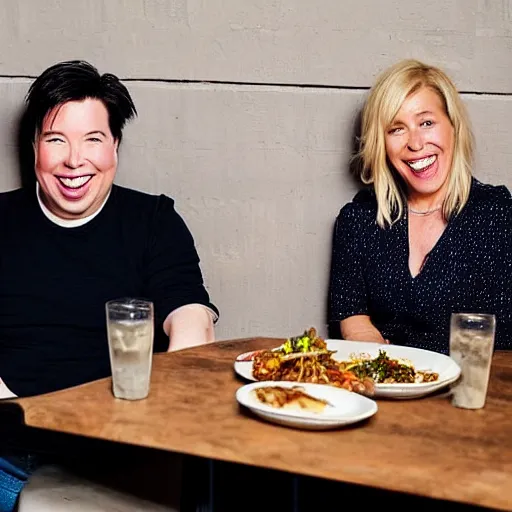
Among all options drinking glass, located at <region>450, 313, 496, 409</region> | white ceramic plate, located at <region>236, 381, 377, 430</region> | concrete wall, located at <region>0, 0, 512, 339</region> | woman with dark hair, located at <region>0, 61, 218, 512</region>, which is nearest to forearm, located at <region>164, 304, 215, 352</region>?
woman with dark hair, located at <region>0, 61, 218, 512</region>

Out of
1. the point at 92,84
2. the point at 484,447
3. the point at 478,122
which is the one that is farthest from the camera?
the point at 478,122

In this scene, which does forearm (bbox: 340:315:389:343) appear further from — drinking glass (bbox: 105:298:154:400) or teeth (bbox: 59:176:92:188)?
drinking glass (bbox: 105:298:154:400)

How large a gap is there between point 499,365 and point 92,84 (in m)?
1.26

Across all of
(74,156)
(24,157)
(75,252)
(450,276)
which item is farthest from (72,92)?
(450,276)

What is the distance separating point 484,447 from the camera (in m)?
1.21

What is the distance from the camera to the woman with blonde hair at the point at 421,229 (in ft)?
7.45

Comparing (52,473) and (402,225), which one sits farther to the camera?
(402,225)

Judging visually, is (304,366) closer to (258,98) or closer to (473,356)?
(473,356)

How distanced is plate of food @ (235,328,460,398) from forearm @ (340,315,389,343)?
2.06ft

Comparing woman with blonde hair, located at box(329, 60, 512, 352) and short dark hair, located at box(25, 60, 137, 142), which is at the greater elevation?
short dark hair, located at box(25, 60, 137, 142)

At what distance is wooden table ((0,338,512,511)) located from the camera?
1.09 meters

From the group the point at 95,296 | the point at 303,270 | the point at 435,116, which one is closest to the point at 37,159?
the point at 95,296

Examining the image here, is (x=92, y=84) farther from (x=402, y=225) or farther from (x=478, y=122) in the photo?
(x=478, y=122)

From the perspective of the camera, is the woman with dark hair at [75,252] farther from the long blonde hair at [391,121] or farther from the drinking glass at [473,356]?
the drinking glass at [473,356]
